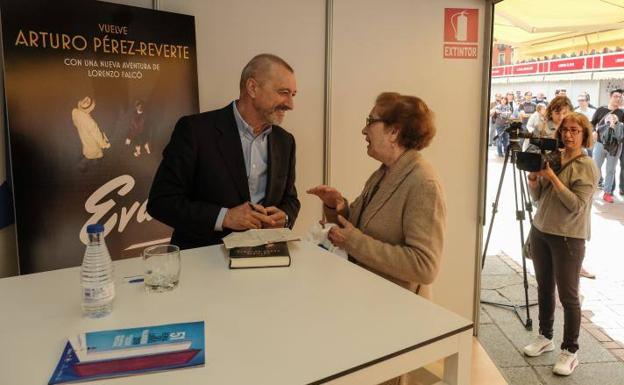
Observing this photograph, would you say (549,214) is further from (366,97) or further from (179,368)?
(179,368)

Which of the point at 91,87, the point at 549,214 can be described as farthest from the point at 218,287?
the point at 549,214

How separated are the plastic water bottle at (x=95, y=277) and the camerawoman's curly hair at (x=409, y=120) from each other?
1105mm

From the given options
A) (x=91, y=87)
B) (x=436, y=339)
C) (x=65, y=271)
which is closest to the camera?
(x=436, y=339)

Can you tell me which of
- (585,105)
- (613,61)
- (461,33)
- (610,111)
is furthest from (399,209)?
(613,61)

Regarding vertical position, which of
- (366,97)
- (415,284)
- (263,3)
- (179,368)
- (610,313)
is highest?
(263,3)

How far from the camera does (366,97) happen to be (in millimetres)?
3197

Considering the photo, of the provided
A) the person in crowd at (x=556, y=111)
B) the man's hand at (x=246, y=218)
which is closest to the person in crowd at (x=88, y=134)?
the man's hand at (x=246, y=218)

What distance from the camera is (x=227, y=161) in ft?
6.80

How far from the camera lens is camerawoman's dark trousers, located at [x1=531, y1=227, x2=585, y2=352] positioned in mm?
2931

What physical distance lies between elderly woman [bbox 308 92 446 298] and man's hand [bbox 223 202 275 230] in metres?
0.26

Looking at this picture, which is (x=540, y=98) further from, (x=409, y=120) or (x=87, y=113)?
(x=87, y=113)

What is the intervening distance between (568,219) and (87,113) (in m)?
2.70

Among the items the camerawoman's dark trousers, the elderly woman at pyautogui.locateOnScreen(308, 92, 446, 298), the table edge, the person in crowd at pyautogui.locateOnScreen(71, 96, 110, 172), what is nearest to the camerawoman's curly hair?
the elderly woman at pyautogui.locateOnScreen(308, 92, 446, 298)

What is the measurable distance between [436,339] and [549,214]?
2.24m
